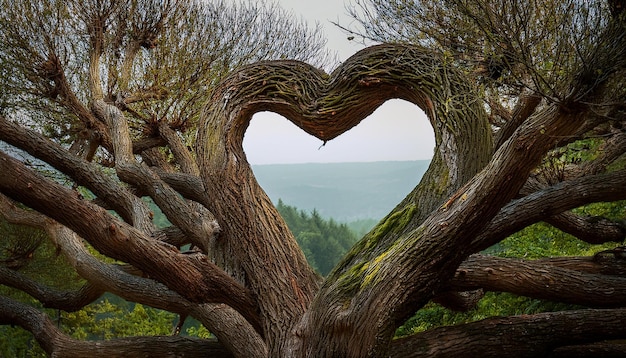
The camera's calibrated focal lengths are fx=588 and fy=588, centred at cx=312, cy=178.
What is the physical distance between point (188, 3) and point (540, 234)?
6853 mm

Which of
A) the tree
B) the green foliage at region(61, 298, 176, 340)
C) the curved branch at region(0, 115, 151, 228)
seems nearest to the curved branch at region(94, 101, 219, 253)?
the tree

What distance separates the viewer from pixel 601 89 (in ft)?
9.85

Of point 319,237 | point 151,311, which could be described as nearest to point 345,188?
point 319,237

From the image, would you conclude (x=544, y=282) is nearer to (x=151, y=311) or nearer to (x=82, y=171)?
(x=82, y=171)

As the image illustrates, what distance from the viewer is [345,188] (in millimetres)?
51094

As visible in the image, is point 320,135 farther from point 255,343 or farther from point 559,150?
point 559,150

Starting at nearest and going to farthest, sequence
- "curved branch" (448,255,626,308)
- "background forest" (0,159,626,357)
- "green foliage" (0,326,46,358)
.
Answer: "curved branch" (448,255,626,308), "background forest" (0,159,626,357), "green foliage" (0,326,46,358)

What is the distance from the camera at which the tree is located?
125 inches

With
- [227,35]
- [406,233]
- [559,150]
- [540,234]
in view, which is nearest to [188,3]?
[227,35]

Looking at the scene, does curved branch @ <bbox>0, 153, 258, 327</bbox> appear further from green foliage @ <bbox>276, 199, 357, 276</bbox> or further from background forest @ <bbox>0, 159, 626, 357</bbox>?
green foliage @ <bbox>276, 199, 357, 276</bbox>

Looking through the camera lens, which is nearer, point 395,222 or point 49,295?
point 395,222

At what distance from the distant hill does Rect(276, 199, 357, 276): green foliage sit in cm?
340

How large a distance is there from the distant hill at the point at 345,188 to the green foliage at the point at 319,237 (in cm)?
340

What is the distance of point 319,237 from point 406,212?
99.2ft
